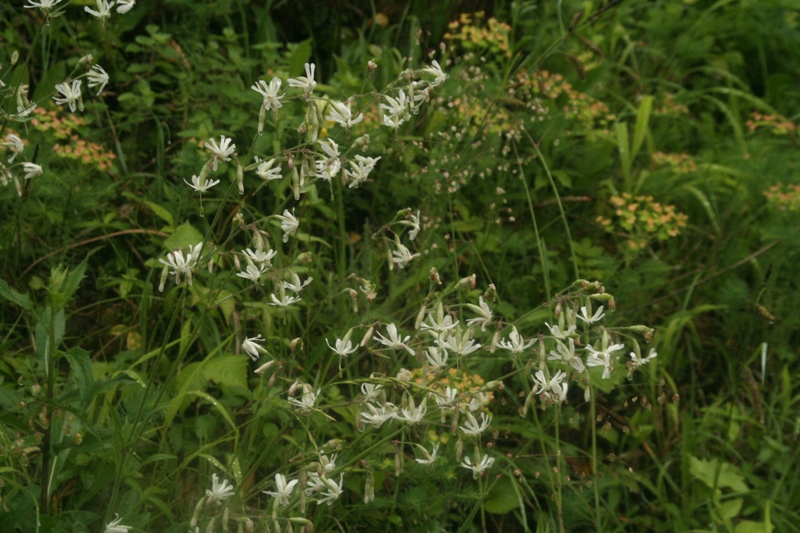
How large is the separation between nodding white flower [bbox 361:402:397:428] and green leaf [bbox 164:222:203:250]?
1.07m

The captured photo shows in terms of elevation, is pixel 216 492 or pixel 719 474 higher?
pixel 216 492

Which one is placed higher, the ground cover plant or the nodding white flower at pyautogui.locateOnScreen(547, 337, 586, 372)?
the nodding white flower at pyautogui.locateOnScreen(547, 337, 586, 372)

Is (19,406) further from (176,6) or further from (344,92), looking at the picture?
→ (176,6)

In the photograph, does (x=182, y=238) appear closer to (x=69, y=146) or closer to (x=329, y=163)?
(x=69, y=146)

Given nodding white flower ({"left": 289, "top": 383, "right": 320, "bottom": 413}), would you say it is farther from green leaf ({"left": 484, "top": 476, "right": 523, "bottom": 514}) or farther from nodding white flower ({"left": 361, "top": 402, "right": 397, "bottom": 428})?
green leaf ({"left": 484, "top": 476, "right": 523, "bottom": 514})

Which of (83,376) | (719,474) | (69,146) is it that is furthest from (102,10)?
(719,474)

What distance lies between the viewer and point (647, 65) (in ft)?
15.8

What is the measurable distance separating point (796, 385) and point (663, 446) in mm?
569

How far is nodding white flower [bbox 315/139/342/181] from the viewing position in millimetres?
1640

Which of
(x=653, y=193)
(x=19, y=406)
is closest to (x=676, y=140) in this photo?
(x=653, y=193)

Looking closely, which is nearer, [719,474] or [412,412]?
[412,412]

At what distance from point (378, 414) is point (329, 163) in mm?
494

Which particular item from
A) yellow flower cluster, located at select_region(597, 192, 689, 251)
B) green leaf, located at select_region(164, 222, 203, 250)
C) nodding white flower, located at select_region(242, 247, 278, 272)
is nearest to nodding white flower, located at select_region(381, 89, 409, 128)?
nodding white flower, located at select_region(242, 247, 278, 272)

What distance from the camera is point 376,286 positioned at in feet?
8.21
